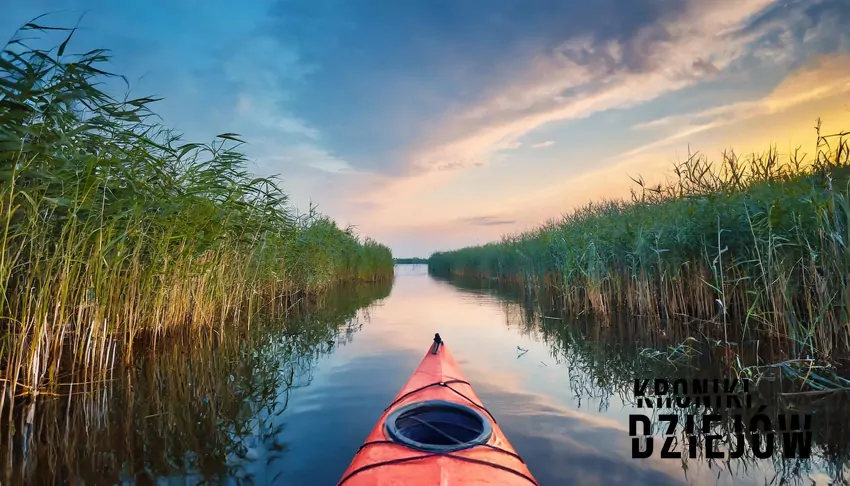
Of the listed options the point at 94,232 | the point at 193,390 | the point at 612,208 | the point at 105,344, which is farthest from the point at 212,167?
the point at 612,208

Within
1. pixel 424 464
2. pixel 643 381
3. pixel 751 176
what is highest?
pixel 751 176

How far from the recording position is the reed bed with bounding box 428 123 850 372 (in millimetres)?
3875

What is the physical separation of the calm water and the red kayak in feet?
1.97

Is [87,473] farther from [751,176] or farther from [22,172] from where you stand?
[751,176]

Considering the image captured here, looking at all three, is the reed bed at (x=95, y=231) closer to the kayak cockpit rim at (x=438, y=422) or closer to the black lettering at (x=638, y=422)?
the kayak cockpit rim at (x=438, y=422)

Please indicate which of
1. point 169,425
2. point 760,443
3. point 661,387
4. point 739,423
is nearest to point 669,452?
point 760,443

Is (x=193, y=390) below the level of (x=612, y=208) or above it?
below

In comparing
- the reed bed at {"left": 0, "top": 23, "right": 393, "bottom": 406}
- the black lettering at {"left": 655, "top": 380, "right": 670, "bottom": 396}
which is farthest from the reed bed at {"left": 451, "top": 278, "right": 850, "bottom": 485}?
the reed bed at {"left": 0, "top": 23, "right": 393, "bottom": 406}

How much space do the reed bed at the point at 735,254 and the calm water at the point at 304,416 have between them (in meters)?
1.88

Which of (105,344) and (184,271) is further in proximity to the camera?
(184,271)

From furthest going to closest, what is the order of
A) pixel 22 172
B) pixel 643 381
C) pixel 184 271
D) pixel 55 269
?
1. pixel 184 271
2. pixel 643 381
3. pixel 55 269
4. pixel 22 172

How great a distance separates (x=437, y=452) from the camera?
1.72m

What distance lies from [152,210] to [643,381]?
5.43 m

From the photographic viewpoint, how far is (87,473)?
229 cm
